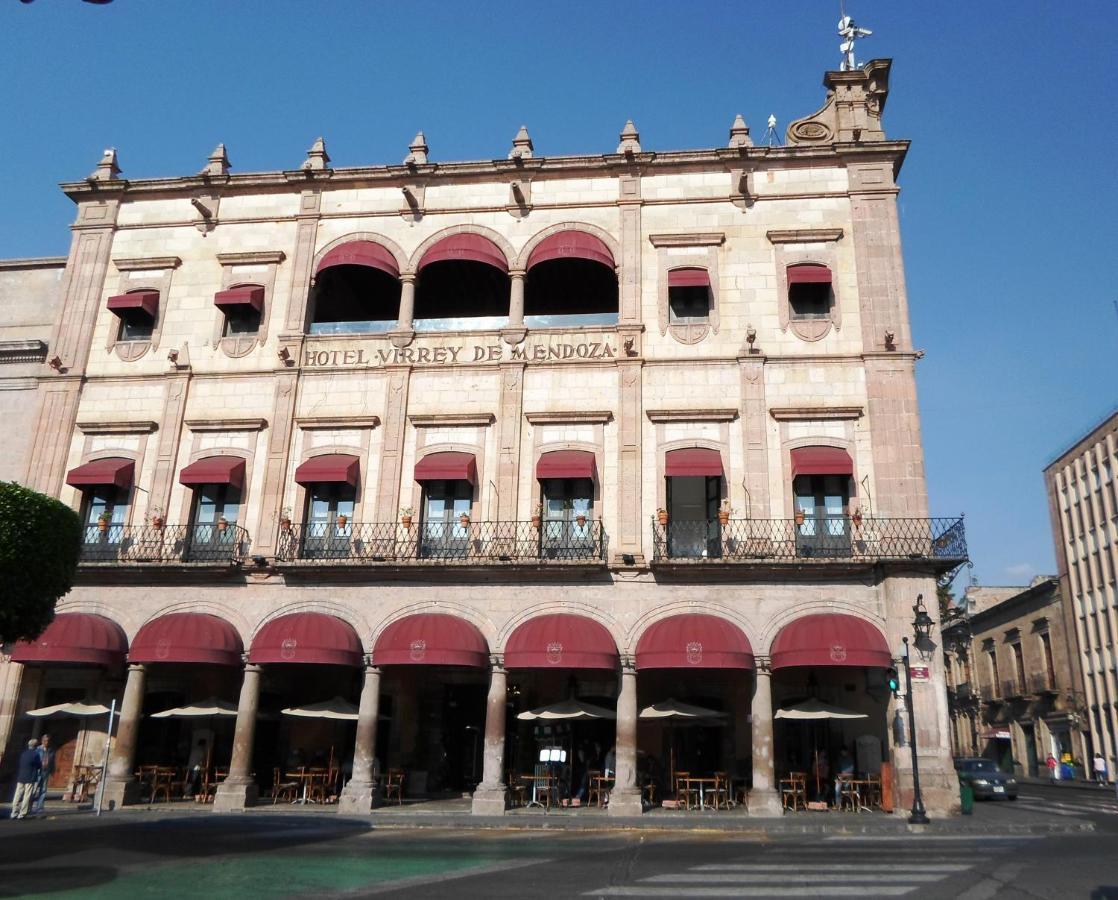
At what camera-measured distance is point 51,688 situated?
24016 millimetres

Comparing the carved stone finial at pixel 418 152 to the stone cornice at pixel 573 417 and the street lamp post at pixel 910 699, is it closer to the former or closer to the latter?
the stone cornice at pixel 573 417

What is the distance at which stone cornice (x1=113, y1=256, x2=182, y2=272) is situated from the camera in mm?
26781

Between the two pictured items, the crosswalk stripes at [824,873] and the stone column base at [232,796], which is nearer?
the crosswalk stripes at [824,873]

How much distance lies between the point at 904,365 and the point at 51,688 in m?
24.7

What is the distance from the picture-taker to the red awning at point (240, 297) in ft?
83.3

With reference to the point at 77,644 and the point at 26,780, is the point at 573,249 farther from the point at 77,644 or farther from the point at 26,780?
the point at 26,780

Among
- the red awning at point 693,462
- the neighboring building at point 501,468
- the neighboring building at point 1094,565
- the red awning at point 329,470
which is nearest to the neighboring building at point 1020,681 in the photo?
the neighboring building at point 1094,565

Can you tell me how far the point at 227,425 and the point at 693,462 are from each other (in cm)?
1304

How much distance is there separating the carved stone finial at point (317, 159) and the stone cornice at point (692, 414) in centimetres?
1296

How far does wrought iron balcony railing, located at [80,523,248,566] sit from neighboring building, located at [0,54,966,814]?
3.6 inches

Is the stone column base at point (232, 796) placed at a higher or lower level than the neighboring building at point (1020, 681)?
lower

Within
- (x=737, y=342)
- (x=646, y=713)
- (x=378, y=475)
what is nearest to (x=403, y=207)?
(x=378, y=475)

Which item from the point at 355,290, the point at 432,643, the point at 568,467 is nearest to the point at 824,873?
the point at 432,643

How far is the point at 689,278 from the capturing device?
24078 mm
